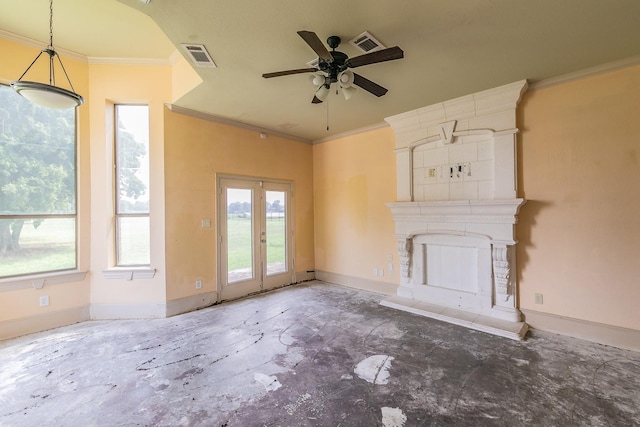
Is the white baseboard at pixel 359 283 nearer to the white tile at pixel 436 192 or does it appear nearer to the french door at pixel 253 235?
the french door at pixel 253 235

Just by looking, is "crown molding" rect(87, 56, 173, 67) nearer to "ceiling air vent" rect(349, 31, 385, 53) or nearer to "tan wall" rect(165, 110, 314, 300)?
"tan wall" rect(165, 110, 314, 300)

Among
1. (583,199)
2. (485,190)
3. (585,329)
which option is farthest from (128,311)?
(583,199)

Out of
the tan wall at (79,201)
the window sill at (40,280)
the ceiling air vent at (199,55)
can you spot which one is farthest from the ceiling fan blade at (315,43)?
the window sill at (40,280)

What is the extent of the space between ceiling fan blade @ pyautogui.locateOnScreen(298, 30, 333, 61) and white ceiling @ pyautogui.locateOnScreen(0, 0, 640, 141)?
35 cm

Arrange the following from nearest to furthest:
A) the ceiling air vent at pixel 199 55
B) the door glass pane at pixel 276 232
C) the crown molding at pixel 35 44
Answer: the ceiling air vent at pixel 199 55
the crown molding at pixel 35 44
the door glass pane at pixel 276 232

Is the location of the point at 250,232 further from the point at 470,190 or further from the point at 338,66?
the point at 470,190

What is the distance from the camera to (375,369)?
2.48 metres

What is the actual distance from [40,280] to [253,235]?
2792mm

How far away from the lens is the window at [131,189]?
3.82 metres

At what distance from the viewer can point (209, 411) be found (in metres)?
1.98

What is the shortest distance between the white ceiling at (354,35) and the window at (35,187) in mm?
926

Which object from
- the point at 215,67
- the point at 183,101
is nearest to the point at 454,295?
the point at 215,67

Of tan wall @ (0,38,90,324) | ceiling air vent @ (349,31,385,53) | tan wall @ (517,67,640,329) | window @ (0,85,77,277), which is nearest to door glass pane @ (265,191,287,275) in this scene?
tan wall @ (0,38,90,324)

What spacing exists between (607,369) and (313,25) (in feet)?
13.4
